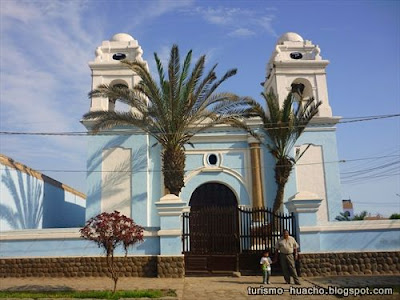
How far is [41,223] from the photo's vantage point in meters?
19.8

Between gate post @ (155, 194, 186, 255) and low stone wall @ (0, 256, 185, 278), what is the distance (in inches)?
10.8

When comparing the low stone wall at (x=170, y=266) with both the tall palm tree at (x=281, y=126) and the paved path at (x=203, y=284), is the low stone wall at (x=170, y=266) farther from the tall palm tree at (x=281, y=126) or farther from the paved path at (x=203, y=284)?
the tall palm tree at (x=281, y=126)

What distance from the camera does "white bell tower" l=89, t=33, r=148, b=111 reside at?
1825 centimetres

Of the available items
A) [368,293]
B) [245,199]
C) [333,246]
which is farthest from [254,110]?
[368,293]

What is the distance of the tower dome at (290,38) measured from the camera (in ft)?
64.6

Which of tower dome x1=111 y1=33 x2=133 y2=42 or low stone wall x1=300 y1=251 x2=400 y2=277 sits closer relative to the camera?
low stone wall x1=300 y1=251 x2=400 y2=277

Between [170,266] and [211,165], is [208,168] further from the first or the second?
[170,266]

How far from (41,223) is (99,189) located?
502 cm

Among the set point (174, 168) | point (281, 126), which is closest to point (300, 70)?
point (281, 126)

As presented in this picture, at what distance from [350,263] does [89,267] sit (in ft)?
25.1

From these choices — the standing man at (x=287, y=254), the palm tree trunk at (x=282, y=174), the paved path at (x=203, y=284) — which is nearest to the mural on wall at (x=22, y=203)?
the paved path at (x=203, y=284)

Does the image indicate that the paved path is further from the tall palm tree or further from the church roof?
the church roof

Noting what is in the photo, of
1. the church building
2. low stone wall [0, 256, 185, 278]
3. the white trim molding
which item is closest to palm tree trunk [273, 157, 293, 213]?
the church building

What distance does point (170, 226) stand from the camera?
11633 mm
